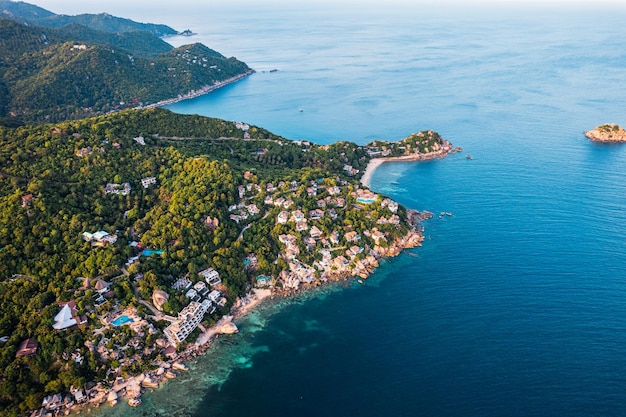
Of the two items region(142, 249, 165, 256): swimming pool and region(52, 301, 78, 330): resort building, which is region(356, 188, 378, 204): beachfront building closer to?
region(142, 249, 165, 256): swimming pool

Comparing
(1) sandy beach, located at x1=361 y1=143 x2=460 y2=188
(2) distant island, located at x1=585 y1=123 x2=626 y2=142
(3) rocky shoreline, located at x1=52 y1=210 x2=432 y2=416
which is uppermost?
(2) distant island, located at x1=585 y1=123 x2=626 y2=142

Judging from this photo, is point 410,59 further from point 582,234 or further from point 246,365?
point 246,365

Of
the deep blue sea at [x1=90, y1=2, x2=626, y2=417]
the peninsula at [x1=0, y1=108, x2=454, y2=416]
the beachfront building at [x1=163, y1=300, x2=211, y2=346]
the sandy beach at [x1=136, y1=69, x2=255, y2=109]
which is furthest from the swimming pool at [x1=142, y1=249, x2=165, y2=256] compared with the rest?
the sandy beach at [x1=136, y1=69, x2=255, y2=109]

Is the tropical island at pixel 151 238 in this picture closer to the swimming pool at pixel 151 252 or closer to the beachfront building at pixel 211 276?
the beachfront building at pixel 211 276

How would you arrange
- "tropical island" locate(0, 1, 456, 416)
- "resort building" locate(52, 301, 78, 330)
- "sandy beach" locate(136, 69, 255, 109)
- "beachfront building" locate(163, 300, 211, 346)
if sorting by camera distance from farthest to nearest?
"sandy beach" locate(136, 69, 255, 109) < "beachfront building" locate(163, 300, 211, 346) < "resort building" locate(52, 301, 78, 330) < "tropical island" locate(0, 1, 456, 416)

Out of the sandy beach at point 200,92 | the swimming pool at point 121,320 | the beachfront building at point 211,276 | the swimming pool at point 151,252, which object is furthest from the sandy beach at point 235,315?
the sandy beach at point 200,92

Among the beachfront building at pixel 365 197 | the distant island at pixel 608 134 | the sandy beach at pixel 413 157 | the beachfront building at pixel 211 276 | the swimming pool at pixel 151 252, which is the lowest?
the beachfront building at pixel 211 276

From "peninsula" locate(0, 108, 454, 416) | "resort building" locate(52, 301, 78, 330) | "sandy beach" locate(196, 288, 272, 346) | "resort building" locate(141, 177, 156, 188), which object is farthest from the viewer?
"resort building" locate(141, 177, 156, 188)
